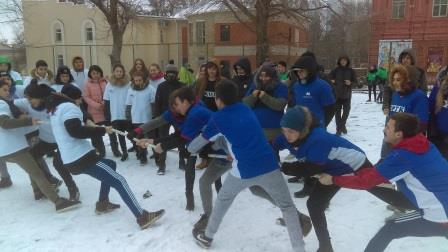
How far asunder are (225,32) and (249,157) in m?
29.0

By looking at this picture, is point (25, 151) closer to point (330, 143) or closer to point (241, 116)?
point (241, 116)

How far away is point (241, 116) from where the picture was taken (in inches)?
135

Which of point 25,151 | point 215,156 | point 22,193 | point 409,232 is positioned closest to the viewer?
point 409,232

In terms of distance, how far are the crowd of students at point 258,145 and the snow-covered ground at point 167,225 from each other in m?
0.17

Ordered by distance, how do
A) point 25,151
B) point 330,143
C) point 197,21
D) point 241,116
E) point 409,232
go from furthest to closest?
point 197,21 → point 25,151 → point 241,116 → point 330,143 → point 409,232

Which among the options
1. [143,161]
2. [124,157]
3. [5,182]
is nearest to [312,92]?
[143,161]

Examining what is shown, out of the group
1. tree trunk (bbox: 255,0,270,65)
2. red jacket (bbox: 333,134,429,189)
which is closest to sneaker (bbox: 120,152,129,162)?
red jacket (bbox: 333,134,429,189)

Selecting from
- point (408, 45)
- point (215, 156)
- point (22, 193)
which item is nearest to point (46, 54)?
point (408, 45)

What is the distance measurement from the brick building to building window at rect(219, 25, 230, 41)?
10881mm

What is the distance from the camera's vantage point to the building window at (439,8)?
87.9 feet

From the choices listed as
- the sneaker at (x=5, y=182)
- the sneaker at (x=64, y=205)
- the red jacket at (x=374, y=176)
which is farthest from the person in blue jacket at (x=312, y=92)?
the sneaker at (x=5, y=182)

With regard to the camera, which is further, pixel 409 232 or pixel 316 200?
pixel 316 200

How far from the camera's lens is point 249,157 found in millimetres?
3346

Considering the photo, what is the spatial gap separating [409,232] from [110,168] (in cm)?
300
